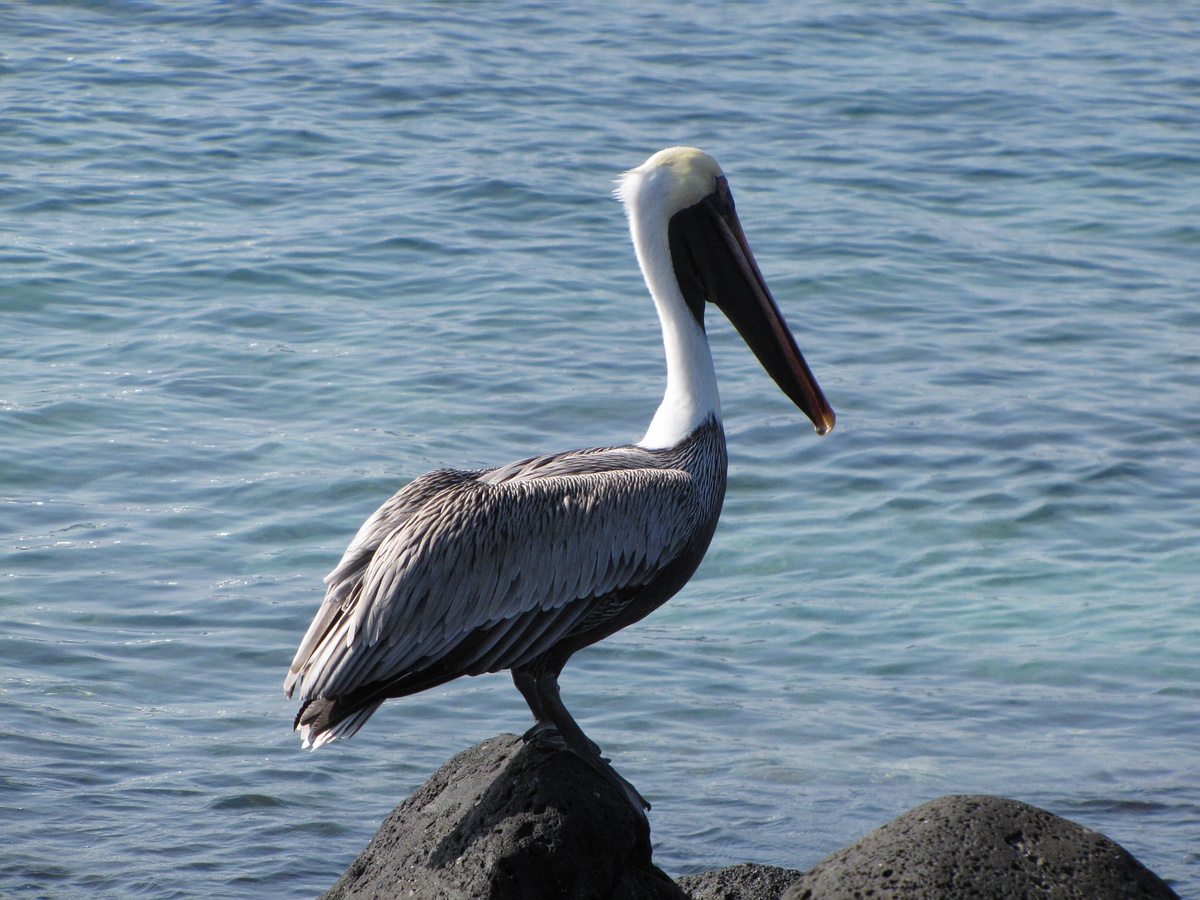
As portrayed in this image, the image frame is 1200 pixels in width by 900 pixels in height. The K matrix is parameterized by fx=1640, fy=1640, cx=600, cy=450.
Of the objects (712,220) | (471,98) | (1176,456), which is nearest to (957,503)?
(1176,456)

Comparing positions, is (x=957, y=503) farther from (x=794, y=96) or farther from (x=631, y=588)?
(x=794, y=96)

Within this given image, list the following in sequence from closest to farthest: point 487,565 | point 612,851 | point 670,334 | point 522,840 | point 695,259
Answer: point 522,840
point 612,851
point 487,565
point 670,334
point 695,259

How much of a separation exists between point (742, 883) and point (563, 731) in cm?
89

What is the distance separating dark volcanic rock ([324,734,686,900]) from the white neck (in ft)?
4.07

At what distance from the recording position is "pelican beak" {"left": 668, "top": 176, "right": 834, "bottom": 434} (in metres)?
5.62

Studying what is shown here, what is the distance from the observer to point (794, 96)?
16.9 meters

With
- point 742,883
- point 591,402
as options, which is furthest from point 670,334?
point 591,402

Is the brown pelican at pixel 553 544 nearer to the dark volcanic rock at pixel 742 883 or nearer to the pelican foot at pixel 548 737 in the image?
the pelican foot at pixel 548 737

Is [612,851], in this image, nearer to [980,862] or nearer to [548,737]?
[548,737]

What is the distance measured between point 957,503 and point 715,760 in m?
3.02

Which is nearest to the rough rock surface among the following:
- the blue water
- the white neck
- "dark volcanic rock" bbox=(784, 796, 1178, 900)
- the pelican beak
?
"dark volcanic rock" bbox=(784, 796, 1178, 900)

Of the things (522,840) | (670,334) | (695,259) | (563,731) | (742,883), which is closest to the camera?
(522,840)

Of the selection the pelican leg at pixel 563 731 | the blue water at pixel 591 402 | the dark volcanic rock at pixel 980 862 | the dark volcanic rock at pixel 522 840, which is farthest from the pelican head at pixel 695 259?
the blue water at pixel 591 402

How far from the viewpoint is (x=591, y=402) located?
33.4 ft
